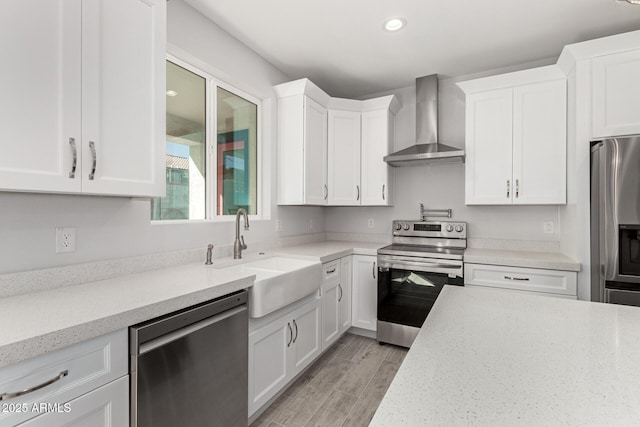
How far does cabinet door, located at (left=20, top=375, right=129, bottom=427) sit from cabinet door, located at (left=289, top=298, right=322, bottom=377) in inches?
45.2

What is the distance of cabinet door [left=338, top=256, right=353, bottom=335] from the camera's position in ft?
9.60

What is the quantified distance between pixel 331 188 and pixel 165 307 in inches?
88.1

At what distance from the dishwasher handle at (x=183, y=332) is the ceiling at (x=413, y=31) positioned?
198cm

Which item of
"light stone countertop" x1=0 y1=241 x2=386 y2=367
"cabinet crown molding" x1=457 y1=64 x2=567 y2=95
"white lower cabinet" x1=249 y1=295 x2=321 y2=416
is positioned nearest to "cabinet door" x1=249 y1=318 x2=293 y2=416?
"white lower cabinet" x1=249 y1=295 x2=321 y2=416

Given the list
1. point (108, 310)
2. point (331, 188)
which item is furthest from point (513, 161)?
point (108, 310)

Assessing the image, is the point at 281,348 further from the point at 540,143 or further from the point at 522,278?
the point at 540,143

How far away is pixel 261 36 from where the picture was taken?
246 centimetres

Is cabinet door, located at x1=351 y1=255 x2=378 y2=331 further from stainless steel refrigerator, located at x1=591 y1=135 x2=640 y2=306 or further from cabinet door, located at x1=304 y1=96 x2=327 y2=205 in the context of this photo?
stainless steel refrigerator, located at x1=591 y1=135 x2=640 y2=306

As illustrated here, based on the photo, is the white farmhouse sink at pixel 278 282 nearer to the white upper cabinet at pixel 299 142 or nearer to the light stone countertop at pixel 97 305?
the light stone countertop at pixel 97 305

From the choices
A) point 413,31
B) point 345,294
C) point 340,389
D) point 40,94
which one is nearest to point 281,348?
point 340,389

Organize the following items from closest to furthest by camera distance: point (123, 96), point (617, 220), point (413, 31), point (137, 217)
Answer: point (123, 96) < point (137, 217) < point (617, 220) < point (413, 31)

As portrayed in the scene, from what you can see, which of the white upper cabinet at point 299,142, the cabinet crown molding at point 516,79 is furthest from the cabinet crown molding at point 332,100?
the cabinet crown molding at point 516,79

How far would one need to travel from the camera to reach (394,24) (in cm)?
228

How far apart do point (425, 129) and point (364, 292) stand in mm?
1797
